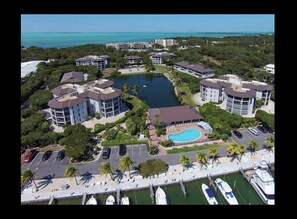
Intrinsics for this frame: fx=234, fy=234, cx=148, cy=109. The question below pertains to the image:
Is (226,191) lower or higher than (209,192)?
higher

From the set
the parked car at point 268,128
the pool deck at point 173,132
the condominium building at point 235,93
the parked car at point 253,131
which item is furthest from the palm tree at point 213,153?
the condominium building at point 235,93

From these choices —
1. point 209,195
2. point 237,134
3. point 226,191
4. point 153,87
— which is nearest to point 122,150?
point 209,195

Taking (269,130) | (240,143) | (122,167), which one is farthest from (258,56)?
(122,167)

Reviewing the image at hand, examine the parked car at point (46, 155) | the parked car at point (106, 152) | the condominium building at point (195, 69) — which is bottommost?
the parked car at point (46, 155)

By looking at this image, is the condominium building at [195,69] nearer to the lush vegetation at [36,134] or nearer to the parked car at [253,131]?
the parked car at [253,131]

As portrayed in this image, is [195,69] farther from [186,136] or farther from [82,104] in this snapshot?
[82,104]

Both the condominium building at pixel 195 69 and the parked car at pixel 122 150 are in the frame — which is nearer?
the parked car at pixel 122 150

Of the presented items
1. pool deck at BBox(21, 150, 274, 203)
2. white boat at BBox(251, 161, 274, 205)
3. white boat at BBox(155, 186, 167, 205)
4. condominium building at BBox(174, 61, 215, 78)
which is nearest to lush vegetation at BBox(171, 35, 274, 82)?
condominium building at BBox(174, 61, 215, 78)
